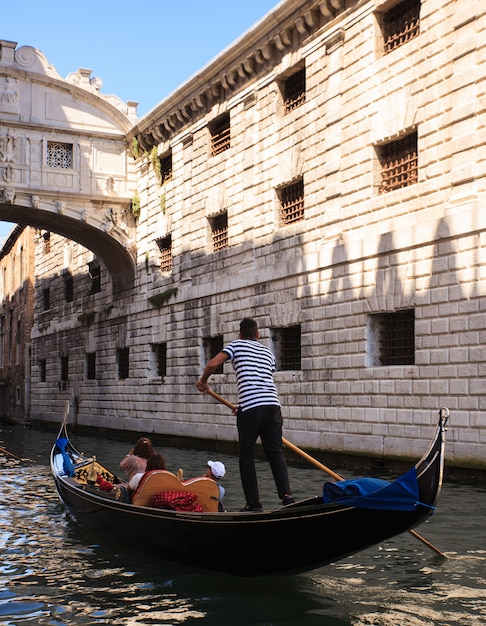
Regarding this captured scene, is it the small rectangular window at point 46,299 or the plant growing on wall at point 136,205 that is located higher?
the plant growing on wall at point 136,205

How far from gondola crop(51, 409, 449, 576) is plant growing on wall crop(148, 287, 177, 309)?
448 inches

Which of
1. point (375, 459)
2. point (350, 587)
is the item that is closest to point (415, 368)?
point (375, 459)

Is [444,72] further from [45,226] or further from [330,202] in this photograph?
[45,226]

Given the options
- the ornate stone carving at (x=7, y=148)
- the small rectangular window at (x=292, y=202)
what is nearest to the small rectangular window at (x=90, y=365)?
the ornate stone carving at (x=7, y=148)

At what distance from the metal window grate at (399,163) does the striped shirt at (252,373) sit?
5.79 meters

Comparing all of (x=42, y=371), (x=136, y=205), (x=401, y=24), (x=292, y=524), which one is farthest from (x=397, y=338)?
(x=42, y=371)

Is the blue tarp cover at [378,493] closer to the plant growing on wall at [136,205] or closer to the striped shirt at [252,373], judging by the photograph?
the striped shirt at [252,373]

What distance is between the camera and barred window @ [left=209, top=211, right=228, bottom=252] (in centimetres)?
1523

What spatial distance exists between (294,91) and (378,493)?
34.4 ft

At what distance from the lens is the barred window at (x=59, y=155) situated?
18.1 metres

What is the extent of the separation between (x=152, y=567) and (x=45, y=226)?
1605 cm

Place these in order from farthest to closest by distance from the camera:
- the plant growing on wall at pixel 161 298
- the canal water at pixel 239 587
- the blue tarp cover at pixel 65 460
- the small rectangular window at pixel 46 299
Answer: the small rectangular window at pixel 46 299 < the plant growing on wall at pixel 161 298 < the blue tarp cover at pixel 65 460 < the canal water at pixel 239 587

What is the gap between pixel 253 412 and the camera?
5164 mm

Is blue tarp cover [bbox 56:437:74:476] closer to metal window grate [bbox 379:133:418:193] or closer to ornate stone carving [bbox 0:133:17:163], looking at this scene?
metal window grate [bbox 379:133:418:193]
